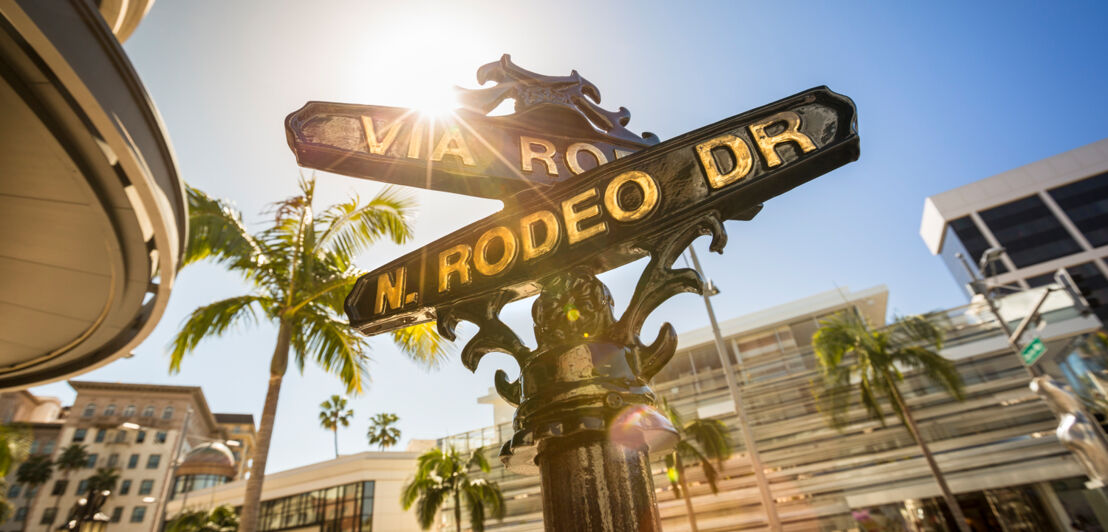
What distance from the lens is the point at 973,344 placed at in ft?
68.9

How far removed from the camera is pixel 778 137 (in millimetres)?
1666

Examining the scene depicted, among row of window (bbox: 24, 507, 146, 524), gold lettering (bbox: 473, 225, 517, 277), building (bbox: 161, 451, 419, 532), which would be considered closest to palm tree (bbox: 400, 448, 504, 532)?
building (bbox: 161, 451, 419, 532)

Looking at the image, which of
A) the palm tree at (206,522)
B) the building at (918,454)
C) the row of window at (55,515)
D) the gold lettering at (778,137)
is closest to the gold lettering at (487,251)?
the gold lettering at (778,137)

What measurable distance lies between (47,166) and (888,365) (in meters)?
20.7

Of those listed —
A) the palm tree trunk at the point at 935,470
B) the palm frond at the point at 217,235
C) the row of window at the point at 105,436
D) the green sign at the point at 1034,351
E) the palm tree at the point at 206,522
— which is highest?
the row of window at the point at 105,436

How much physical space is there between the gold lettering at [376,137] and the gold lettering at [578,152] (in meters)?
0.81

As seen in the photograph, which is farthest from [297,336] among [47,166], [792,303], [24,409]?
[24,409]

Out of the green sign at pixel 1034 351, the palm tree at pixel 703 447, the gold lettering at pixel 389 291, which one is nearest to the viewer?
the gold lettering at pixel 389 291

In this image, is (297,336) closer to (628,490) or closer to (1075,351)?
(628,490)

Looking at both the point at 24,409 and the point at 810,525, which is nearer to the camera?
the point at 810,525

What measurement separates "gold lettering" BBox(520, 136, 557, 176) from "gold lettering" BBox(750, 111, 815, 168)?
91 cm

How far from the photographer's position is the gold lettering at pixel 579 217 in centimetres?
171

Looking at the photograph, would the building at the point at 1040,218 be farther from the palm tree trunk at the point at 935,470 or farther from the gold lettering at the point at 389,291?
the gold lettering at the point at 389,291

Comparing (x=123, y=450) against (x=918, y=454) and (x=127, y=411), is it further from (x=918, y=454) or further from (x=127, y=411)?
(x=918, y=454)
